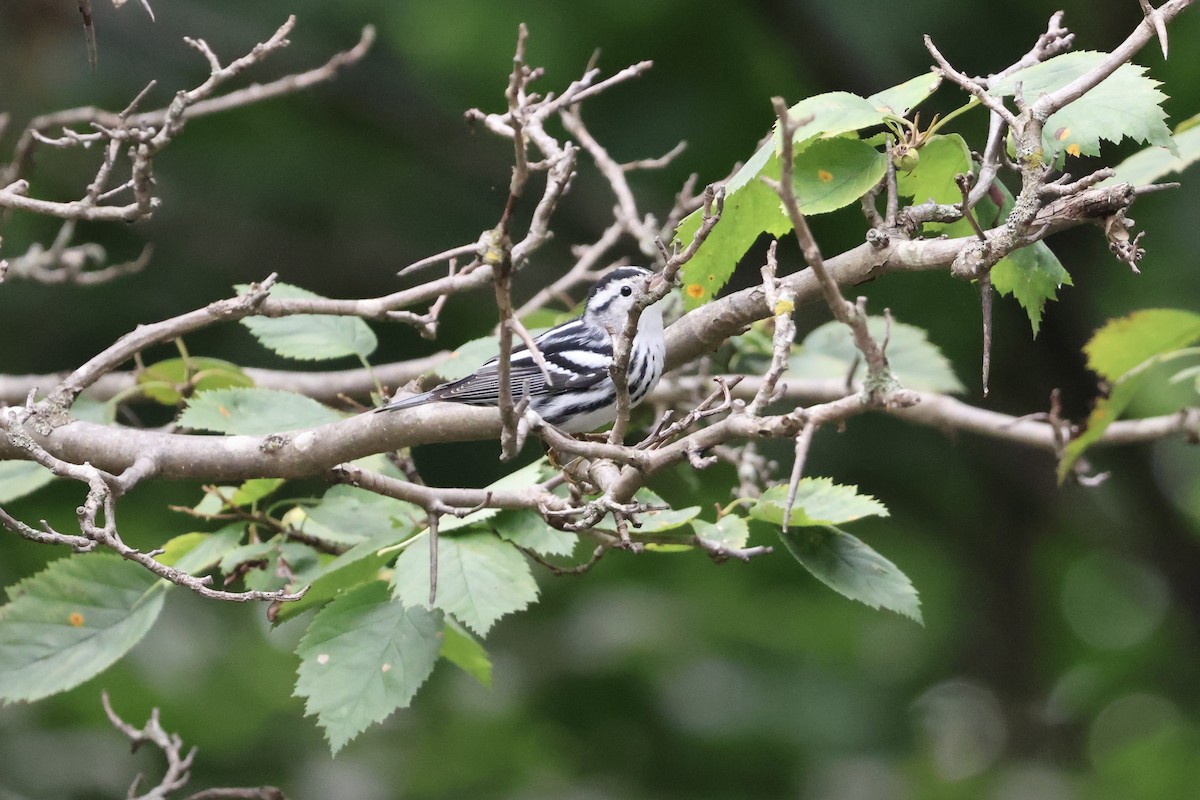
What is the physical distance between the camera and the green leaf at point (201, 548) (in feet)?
9.76

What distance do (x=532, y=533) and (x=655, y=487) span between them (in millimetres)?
4273

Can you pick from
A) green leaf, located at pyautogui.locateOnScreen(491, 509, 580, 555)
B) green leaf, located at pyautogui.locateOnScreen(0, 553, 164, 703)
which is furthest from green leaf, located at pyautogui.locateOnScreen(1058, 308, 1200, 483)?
green leaf, located at pyautogui.locateOnScreen(0, 553, 164, 703)

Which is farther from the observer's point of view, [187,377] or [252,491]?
[187,377]

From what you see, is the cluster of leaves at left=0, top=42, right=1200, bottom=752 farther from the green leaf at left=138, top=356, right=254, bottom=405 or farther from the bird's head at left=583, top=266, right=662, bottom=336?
the bird's head at left=583, top=266, right=662, bottom=336

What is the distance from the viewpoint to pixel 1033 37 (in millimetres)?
7230

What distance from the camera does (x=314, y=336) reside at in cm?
346

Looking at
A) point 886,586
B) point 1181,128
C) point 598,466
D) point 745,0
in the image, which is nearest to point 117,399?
point 598,466

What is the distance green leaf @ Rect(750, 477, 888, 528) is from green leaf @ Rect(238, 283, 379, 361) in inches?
52.4

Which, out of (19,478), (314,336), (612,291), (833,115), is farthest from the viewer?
(612,291)

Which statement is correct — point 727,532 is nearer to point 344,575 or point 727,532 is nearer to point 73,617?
point 344,575

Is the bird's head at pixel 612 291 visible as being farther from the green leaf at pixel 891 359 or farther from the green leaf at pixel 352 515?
the green leaf at pixel 352 515

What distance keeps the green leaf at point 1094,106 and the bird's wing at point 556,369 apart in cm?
198

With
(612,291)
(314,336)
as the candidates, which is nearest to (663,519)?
(314,336)

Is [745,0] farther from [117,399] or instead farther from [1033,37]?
[117,399]
